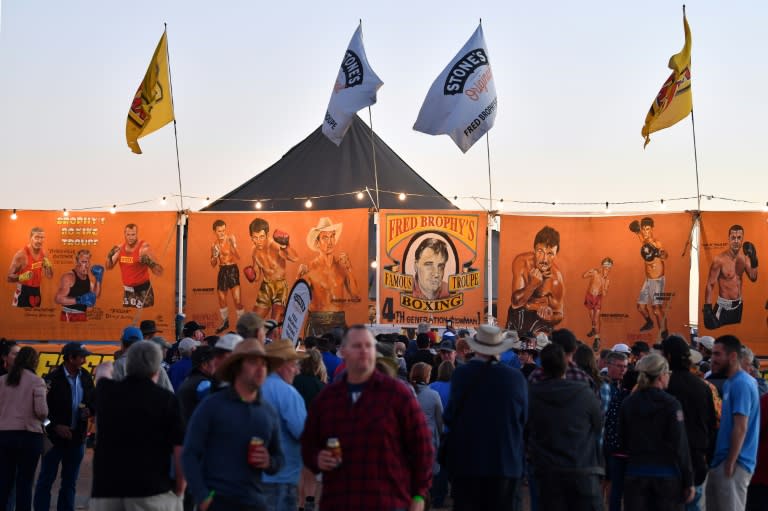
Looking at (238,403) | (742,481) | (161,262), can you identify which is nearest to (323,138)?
(161,262)

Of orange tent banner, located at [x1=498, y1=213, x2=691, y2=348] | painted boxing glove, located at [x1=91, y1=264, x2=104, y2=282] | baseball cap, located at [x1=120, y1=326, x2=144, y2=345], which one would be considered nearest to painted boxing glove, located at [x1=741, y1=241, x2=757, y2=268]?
orange tent banner, located at [x1=498, y1=213, x2=691, y2=348]

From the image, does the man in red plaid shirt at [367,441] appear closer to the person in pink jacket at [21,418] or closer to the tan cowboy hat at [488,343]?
the tan cowboy hat at [488,343]

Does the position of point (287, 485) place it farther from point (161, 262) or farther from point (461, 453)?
point (161, 262)

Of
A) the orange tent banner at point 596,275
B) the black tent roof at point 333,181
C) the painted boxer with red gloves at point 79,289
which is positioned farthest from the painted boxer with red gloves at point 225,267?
the orange tent banner at point 596,275

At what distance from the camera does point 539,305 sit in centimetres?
1992

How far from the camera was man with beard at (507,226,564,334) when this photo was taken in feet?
65.3

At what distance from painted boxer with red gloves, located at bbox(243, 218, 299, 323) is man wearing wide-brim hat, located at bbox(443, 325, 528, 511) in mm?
14382

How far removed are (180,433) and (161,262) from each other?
15.8 m

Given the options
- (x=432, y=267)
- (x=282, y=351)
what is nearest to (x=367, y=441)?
(x=282, y=351)

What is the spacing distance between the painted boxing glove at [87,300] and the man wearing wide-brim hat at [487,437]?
15681mm

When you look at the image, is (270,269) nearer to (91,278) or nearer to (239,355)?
(91,278)

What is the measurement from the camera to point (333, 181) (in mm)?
24062

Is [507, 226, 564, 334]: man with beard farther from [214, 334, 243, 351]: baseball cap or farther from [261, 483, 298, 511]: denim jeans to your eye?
[261, 483, 298, 511]: denim jeans

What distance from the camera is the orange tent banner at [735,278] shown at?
19.2m
